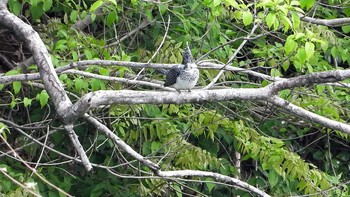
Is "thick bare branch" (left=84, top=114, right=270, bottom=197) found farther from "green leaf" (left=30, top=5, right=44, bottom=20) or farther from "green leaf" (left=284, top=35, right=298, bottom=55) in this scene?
"green leaf" (left=30, top=5, right=44, bottom=20)

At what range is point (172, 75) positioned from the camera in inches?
177

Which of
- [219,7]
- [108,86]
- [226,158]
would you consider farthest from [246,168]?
[219,7]

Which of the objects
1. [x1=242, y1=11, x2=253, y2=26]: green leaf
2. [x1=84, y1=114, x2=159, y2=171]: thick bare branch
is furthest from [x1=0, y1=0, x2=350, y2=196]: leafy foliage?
[x1=84, y1=114, x2=159, y2=171]: thick bare branch

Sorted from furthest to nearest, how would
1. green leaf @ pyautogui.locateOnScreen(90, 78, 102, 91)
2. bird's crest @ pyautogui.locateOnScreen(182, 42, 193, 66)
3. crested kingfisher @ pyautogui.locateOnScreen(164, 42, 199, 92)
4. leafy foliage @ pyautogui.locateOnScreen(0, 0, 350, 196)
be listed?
leafy foliage @ pyautogui.locateOnScreen(0, 0, 350, 196)
bird's crest @ pyautogui.locateOnScreen(182, 42, 193, 66)
crested kingfisher @ pyautogui.locateOnScreen(164, 42, 199, 92)
green leaf @ pyautogui.locateOnScreen(90, 78, 102, 91)

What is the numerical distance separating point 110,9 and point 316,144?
2865 mm

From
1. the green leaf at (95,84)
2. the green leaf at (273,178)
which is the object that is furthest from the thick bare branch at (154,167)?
the green leaf at (273,178)

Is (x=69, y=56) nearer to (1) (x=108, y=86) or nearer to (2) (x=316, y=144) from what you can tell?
(1) (x=108, y=86)

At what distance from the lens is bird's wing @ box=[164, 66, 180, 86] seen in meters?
4.43

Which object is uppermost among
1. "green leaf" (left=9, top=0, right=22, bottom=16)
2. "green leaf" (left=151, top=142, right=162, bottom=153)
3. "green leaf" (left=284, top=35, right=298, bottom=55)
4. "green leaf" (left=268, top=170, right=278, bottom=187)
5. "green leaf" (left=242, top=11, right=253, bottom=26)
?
"green leaf" (left=242, top=11, right=253, bottom=26)

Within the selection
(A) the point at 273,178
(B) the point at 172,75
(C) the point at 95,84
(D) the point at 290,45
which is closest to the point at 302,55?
(D) the point at 290,45

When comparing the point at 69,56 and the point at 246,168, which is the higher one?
the point at 69,56

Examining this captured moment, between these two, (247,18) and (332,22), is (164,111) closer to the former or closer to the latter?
(332,22)

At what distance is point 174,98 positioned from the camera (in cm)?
337

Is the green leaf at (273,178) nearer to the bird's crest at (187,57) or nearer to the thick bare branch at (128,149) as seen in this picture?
the bird's crest at (187,57)
